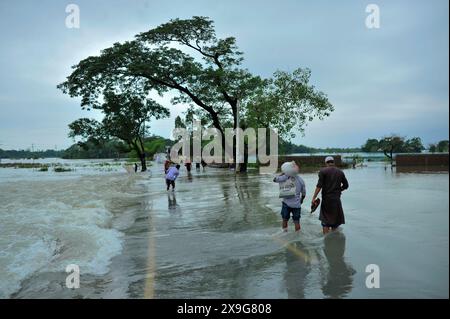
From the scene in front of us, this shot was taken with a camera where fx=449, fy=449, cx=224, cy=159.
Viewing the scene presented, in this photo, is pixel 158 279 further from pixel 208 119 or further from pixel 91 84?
pixel 91 84

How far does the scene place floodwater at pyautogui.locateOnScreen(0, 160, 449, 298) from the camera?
566 centimetres

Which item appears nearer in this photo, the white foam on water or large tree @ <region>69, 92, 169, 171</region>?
the white foam on water

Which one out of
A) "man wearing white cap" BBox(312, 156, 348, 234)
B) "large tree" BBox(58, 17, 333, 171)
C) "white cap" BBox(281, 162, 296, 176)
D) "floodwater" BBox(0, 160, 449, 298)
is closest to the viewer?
"floodwater" BBox(0, 160, 449, 298)

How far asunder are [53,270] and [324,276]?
4.21 metres

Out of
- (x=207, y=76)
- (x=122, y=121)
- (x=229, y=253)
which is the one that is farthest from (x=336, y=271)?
(x=122, y=121)

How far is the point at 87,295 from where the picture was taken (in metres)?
5.66

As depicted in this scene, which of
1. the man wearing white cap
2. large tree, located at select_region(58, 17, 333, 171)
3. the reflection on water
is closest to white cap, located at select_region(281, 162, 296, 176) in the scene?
the man wearing white cap

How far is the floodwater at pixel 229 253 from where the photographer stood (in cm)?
566

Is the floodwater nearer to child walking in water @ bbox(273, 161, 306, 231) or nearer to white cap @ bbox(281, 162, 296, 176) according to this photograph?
child walking in water @ bbox(273, 161, 306, 231)

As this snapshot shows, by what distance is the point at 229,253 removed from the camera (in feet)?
25.7

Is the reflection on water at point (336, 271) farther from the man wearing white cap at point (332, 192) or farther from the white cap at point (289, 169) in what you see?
the white cap at point (289, 169)

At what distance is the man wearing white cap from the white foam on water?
4.06 meters

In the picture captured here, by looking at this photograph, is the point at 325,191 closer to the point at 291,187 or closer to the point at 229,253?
the point at 291,187

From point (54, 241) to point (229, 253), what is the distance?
15.0 ft
